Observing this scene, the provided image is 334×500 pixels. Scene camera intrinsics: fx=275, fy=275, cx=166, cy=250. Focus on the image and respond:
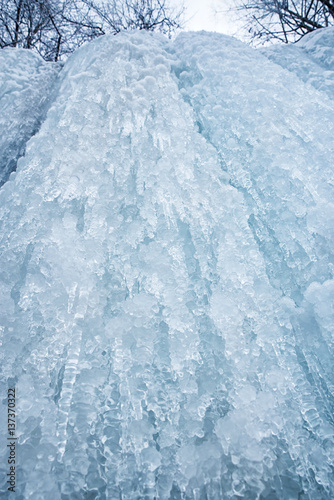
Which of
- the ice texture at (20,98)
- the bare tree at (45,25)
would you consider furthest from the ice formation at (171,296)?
the bare tree at (45,25)

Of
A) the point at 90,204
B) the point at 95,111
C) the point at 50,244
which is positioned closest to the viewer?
the point at 50,244

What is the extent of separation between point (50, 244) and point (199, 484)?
4.26ft

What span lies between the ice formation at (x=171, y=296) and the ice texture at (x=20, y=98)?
848 millimetres

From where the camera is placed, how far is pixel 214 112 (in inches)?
92.0

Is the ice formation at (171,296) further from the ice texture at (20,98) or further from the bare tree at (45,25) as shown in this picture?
the bare tree at (45,25)

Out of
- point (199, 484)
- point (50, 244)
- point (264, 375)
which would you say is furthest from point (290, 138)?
point (199, 484)

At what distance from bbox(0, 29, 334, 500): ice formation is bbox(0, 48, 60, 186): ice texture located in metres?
0.85

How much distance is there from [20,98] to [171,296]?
303 centimetres

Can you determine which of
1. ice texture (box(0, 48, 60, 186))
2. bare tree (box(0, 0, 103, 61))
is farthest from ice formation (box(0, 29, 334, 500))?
bare tree (box(0, 0, 103, 61))

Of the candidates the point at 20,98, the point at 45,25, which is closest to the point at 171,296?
the point at 20,98

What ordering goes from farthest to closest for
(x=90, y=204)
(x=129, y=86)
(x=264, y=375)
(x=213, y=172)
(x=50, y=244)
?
(x=129, y=86), (x=213, y=172), (x=90, y=204), (x=50, y=244), (x=264, y=375)

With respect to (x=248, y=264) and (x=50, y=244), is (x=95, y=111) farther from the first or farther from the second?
(x=248, y=264)

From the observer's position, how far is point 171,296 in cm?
145

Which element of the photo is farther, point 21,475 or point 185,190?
point 185,190
